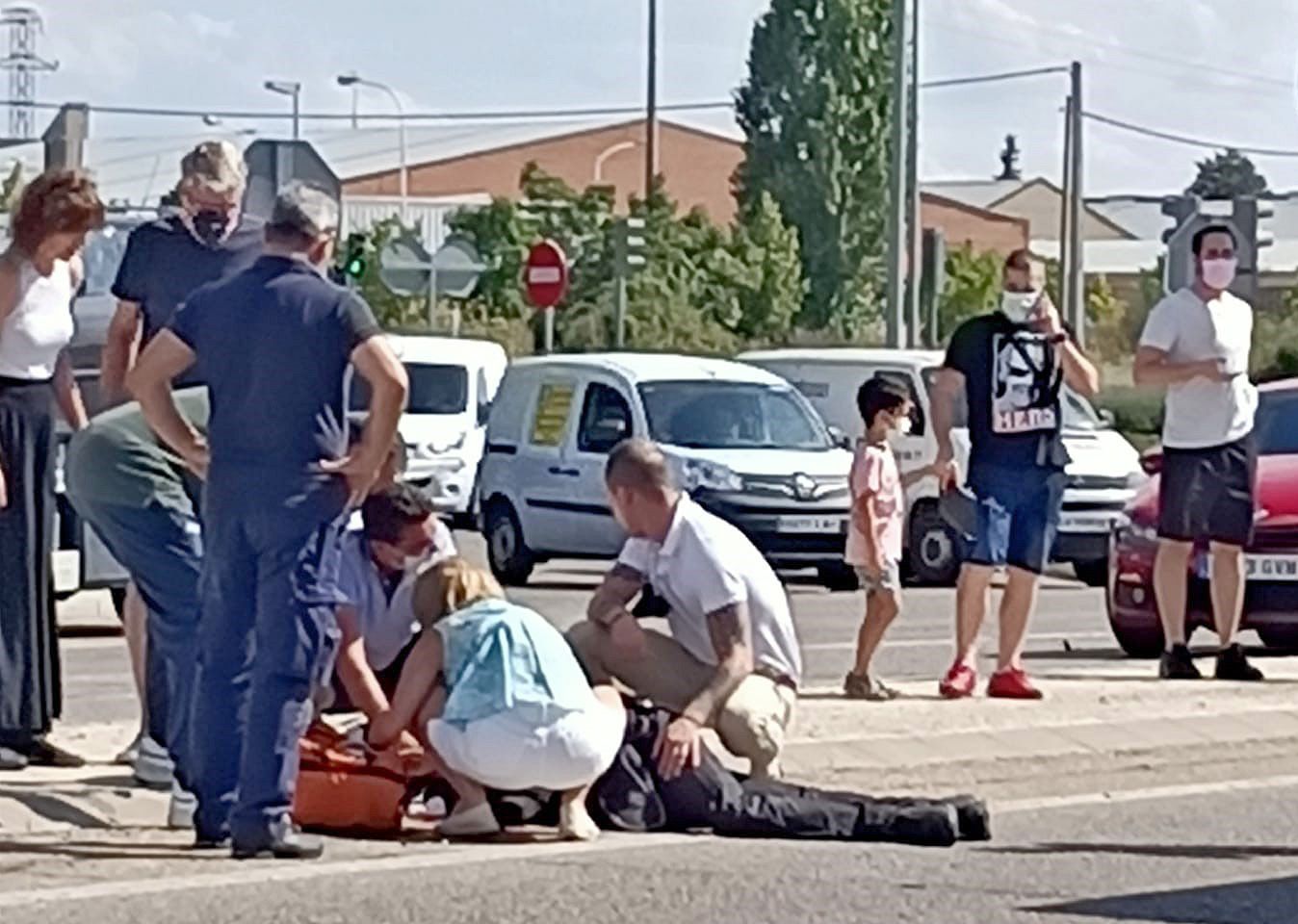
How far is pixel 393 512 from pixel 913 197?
1034 inches

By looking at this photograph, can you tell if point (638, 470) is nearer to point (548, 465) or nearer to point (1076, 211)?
point (548, 465)

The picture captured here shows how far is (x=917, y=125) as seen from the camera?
38.4 m

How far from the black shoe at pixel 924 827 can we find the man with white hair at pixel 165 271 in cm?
229

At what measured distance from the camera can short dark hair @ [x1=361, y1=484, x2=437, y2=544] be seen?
10984 mm

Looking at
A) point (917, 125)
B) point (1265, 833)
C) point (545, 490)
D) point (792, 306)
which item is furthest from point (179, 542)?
point (792, 306)

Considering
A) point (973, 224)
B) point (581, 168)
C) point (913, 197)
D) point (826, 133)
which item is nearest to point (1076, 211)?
point (913, 197)

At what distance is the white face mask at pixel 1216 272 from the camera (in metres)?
14.6

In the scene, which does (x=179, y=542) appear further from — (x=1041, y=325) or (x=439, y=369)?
(x=439, y=369)

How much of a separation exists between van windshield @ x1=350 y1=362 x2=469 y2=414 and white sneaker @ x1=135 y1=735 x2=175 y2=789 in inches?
859

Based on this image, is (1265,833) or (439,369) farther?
(439,369)

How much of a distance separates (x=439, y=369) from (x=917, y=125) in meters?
7.85

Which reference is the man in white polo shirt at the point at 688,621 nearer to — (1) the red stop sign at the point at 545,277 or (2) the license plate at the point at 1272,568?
(2) the license plate at the point at 1272,568

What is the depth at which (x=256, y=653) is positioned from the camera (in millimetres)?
9781

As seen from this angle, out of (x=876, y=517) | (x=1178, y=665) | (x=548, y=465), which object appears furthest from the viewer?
(x=548, y=465)
